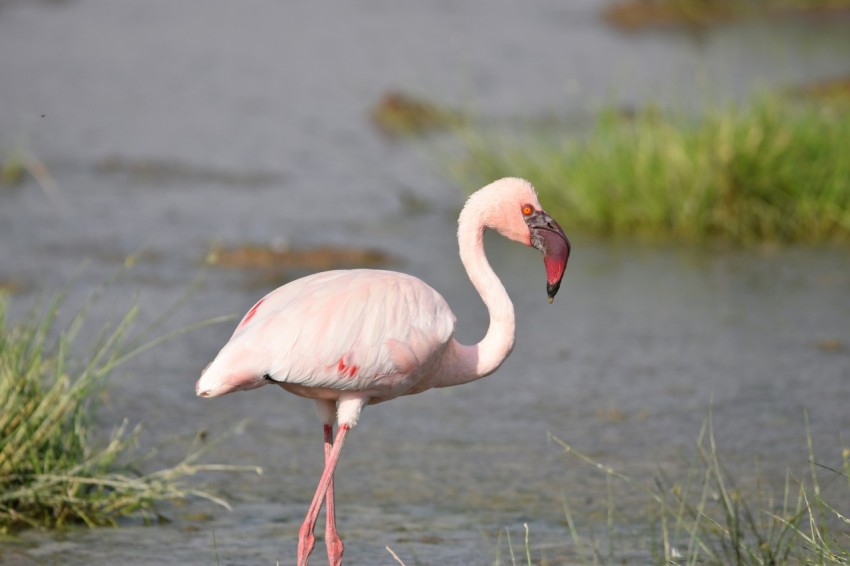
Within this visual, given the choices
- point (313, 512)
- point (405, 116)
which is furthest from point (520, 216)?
point (405, 116)

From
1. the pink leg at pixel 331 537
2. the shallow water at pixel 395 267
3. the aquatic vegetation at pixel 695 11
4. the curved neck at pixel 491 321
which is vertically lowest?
the shallow water at pixel 395 267

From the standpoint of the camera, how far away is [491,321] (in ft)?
16.9

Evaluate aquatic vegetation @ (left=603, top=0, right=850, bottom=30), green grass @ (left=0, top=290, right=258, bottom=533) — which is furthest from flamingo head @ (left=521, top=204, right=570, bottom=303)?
aquatic vegetation @ (left=603, top=0, right=850, bottom=30)

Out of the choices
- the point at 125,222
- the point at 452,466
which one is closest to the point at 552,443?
the point at 452,466

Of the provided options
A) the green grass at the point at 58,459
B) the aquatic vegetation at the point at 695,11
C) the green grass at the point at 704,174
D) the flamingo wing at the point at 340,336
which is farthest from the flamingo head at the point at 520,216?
the aquatic vegetation at the point at 695,11

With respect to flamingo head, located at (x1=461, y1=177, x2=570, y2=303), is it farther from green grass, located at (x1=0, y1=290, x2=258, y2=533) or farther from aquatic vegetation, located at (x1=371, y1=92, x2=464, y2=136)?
aquatic vegetation, located at (x1=371, y1=92, x2=464, y2=136)

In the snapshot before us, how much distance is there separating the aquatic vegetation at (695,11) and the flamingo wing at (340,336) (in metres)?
16.0

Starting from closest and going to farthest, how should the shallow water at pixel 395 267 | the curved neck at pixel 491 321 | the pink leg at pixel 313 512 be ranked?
the pink leg at pixel 313 512, the curved neck at pixel 491 321, the shallow water at pixel 395 267

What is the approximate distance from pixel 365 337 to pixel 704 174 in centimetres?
553

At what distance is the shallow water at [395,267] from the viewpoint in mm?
6051

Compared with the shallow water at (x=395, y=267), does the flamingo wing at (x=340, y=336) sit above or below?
above

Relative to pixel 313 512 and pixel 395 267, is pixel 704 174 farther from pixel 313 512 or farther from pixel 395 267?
pixel 313 512

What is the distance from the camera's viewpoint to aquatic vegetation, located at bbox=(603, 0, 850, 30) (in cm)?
2086

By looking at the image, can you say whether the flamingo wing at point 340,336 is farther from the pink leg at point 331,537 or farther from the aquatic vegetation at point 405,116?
the aquatic vegetation at point 405,116
